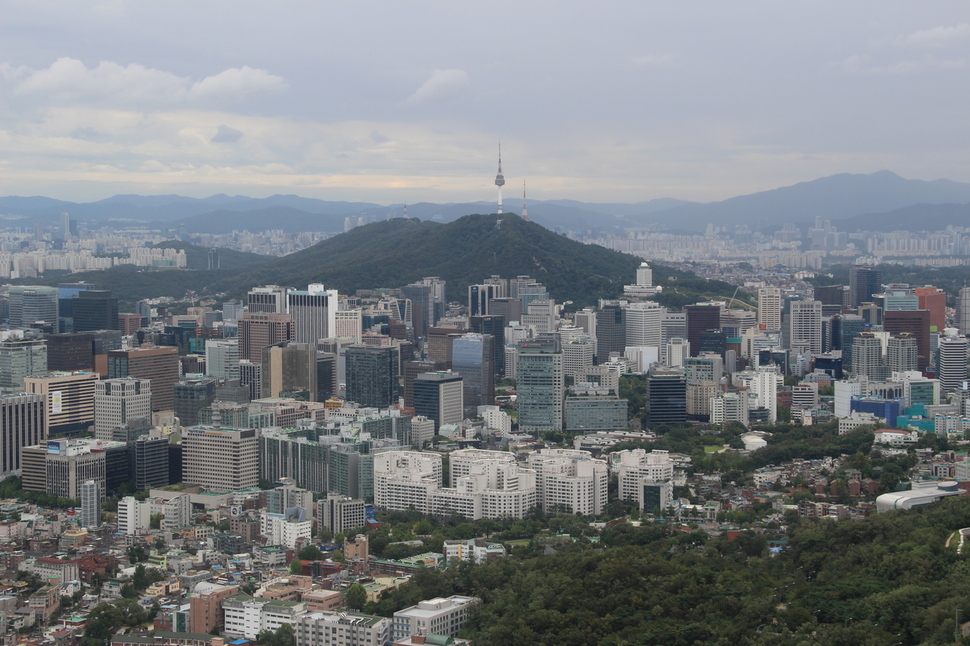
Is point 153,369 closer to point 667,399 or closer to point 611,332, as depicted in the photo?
point 667,399

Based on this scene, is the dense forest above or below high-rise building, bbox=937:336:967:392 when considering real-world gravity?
below

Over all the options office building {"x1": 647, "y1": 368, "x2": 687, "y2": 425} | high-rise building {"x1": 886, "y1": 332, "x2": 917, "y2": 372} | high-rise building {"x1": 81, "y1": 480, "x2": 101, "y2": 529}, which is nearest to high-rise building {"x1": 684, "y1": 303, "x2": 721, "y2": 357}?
high-rise building {"x1": 886, "y1": 332, "x2": 917, "y2": 372}

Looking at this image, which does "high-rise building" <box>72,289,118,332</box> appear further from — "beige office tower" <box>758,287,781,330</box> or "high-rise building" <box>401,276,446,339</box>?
"beige office tower" <box>758,287,781,330</box>

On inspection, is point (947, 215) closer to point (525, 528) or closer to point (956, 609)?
point (525, 528)

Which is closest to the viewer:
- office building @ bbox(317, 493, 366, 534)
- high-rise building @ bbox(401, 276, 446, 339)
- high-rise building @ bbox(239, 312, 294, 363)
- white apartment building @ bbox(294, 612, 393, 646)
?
white apartment building @ bbox(294, 612, 393, 646)

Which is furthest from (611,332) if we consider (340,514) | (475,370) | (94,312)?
(340,514)

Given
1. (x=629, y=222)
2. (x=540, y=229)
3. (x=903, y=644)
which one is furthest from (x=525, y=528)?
(x=629, y=222)
